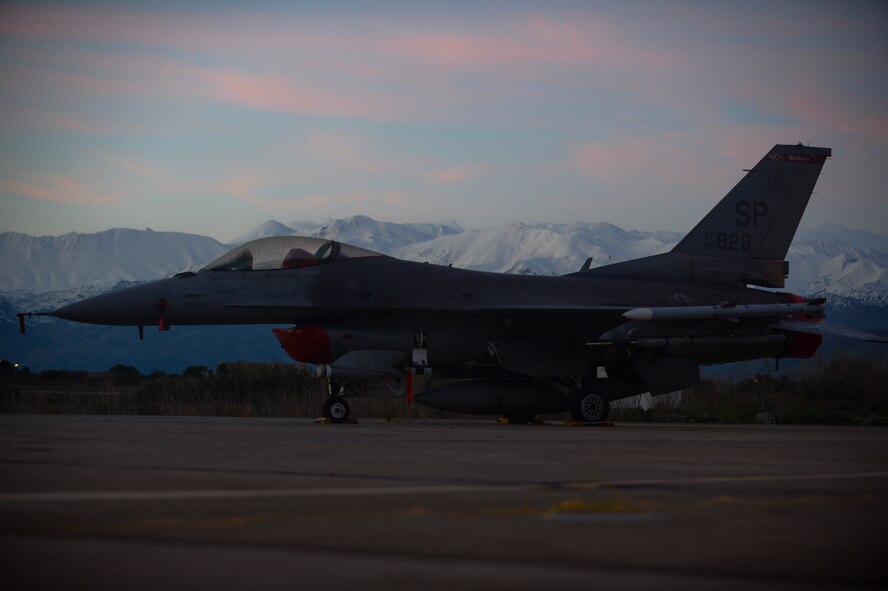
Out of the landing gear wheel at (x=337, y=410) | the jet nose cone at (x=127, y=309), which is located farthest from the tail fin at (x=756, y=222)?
the jet nose cone at (x=127, y=309)

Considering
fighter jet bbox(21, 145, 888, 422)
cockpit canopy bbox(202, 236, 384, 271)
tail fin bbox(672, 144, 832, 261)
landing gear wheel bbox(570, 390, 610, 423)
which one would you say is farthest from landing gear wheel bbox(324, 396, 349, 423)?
tail fin bbox(672, 144, 832, 261)

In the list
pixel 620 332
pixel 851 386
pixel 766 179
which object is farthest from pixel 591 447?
pixel 851 386

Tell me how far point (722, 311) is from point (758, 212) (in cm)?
319

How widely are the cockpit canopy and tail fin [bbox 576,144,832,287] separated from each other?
4.90 metres

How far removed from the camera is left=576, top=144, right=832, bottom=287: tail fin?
21031 mm

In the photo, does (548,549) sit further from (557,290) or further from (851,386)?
(851,386)

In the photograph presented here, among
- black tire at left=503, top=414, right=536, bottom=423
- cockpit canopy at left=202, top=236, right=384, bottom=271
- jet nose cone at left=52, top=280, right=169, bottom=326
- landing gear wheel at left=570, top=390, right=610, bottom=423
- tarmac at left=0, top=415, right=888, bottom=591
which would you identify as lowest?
black tire at left=503, top=414, right=536, bottom=423

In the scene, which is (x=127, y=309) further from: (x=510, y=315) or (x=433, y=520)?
(x=433, y=520)

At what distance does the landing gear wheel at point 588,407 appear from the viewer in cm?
1861

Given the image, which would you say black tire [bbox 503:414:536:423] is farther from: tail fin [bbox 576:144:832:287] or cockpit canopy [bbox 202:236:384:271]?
cockpit canopy [bbox 202:236:384:271]

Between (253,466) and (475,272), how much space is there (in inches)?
472

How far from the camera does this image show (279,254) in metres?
18.0

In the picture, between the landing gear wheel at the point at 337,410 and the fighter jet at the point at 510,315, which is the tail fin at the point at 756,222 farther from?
the landing gear wheel at the point at 337,410

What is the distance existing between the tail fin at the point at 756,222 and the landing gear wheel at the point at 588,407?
9.79ft
